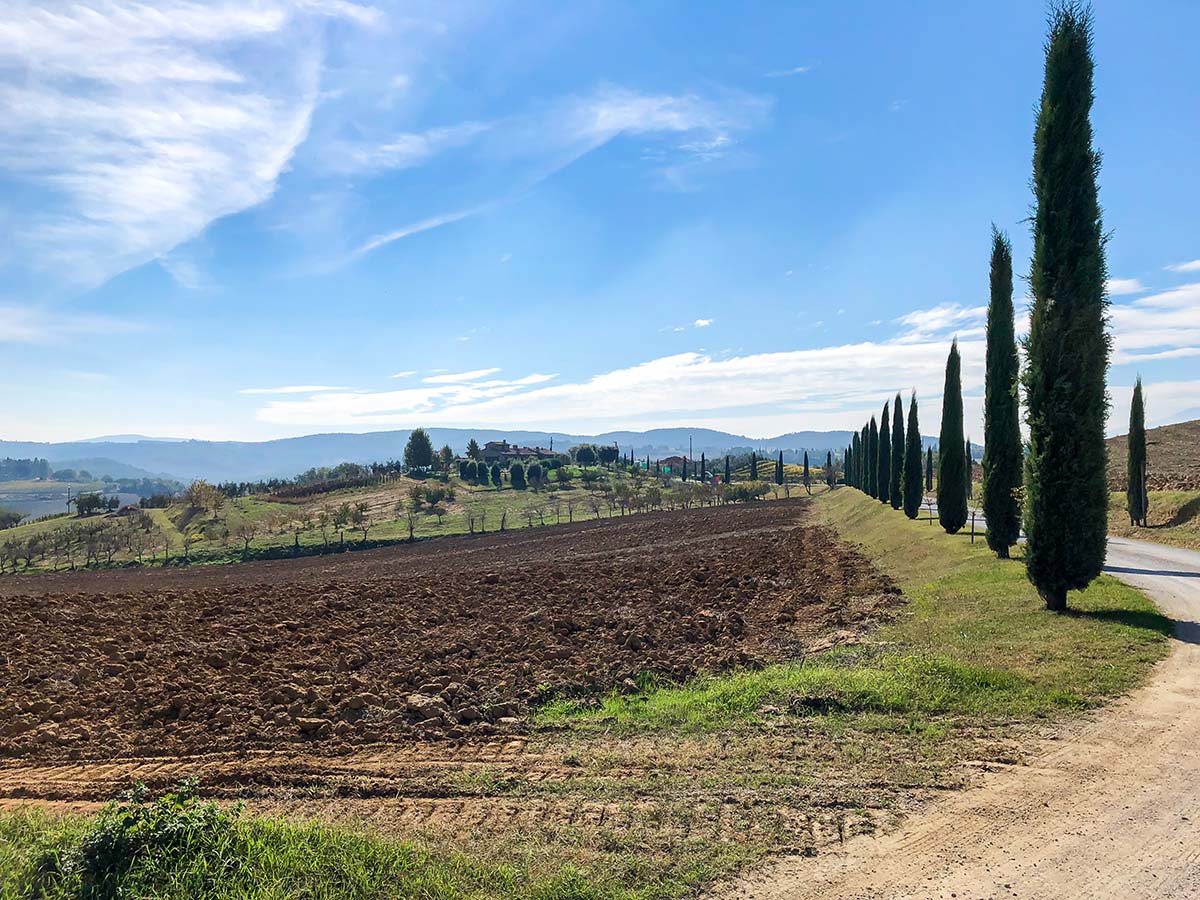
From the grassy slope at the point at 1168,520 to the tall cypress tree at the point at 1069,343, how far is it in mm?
14479

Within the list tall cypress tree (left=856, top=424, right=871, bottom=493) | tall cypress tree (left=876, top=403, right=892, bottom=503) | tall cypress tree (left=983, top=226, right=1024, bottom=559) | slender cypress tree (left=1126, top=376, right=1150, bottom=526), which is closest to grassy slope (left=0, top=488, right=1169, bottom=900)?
tall cypress tree (left=983, top=226, right=1024, bottom=559)

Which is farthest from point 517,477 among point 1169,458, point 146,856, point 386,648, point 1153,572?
point 146,856

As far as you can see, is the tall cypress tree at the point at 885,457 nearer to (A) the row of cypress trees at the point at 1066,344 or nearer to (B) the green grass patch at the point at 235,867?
(A) the row of cypress trees at the point at 1066,344

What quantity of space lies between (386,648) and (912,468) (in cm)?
3108

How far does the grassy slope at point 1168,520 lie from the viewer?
2459cm

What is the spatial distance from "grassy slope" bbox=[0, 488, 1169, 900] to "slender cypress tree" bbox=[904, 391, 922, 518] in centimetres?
2288

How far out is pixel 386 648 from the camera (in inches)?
564

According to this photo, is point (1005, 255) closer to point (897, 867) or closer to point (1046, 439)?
point (1046, 439)

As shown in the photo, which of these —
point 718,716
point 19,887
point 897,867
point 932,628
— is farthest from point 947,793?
point 19,887

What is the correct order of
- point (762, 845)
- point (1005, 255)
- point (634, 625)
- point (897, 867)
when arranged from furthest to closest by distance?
point (1005, 255)
point (634, 625)
point (762, 845)
point (897, 867)

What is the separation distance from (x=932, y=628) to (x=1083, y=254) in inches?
311

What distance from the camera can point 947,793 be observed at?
20.2 feet

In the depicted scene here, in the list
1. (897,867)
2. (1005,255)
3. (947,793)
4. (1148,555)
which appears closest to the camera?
(897,867)

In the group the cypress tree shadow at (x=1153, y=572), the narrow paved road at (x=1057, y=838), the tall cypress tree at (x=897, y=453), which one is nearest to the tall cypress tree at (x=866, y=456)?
the tall cypress tree at (x=897, y=453)
